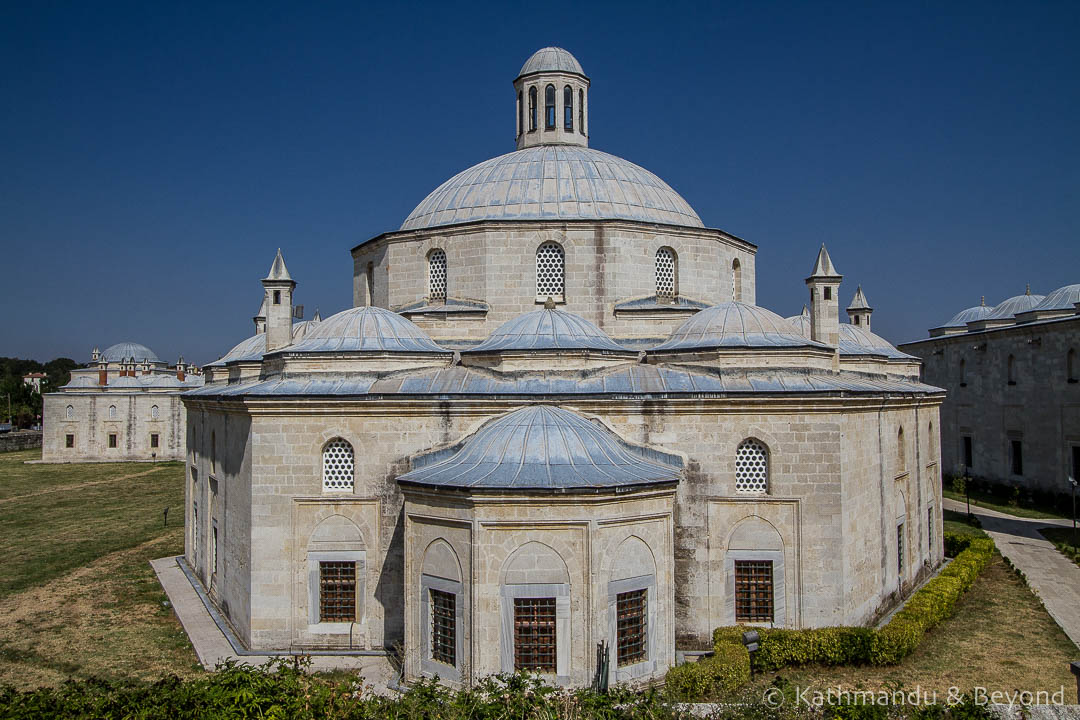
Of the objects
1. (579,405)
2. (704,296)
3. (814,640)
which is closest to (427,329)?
(579,405)

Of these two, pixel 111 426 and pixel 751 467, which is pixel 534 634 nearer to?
pixel 751 467

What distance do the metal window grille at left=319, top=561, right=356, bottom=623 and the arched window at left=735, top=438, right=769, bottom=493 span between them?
7.84 m

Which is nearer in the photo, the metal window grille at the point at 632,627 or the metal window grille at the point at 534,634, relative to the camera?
the metal window grille at the point at 534,634

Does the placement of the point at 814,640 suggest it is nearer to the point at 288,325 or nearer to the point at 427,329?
the point at 427,329

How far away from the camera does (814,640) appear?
577 inches

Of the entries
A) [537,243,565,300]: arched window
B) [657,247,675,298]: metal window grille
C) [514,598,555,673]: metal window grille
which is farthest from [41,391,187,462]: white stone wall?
[514,598,555,673]: metal window grille

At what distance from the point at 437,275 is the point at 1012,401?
28768 mm

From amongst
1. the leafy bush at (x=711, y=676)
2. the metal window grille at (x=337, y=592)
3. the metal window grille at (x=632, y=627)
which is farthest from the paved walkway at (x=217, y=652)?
the leafy bush at (x=711, y=676)

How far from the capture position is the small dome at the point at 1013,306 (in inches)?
1724

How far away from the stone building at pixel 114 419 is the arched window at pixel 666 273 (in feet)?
152

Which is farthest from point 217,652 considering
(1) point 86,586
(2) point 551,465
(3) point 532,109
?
(3) point 532,109

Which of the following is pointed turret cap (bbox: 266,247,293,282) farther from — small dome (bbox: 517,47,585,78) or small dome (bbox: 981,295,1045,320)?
small dome (bbox: 981,295,1045,320)

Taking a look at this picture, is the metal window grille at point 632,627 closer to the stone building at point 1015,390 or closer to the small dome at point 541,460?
the small dome at point 541,460

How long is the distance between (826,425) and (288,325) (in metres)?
12.4
